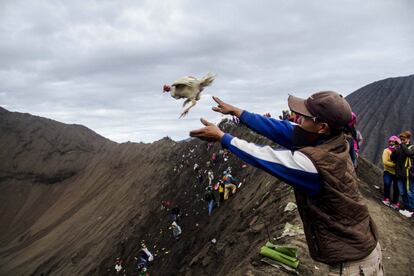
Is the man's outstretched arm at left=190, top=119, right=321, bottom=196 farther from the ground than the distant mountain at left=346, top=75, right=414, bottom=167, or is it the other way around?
the man's outstretched arm at left=190, top=119, right=321, bottom=196

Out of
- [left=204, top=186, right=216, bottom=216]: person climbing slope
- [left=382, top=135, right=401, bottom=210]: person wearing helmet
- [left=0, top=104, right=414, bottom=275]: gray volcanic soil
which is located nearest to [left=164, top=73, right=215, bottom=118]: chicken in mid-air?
[left=0, top=104, right=414, bottom=275]: gray volcanic soil

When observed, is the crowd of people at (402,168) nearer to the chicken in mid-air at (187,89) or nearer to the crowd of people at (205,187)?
the crowd of people at (205,187)

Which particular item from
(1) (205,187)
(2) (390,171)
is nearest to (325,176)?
(2) (390,171)

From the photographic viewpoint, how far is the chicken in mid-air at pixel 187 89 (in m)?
2.72

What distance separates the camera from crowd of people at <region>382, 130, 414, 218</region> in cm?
658

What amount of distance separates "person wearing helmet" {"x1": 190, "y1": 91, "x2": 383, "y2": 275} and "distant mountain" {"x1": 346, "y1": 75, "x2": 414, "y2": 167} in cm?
2397

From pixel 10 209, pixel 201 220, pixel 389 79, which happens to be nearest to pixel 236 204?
pixel 201 220

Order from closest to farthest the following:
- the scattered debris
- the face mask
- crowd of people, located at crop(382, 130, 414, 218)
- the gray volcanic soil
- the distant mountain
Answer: the face mask
the scattered debris
the gray volcanic soil
crowd of people, located at crop(382, 130, 414, 218)
the distant mountain

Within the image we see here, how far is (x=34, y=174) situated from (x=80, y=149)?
8.18 meters

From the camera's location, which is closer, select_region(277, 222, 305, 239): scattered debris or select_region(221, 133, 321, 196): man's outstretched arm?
select_region(221, 133, 321, 196): man's outstretched arm

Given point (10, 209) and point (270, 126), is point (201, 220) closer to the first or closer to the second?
point (270, 126)

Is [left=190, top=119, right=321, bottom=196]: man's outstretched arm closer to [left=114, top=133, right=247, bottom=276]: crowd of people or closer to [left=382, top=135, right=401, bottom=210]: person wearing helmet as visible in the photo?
[left=382, top=135, right=401, bottom=210]: person wearing helmet

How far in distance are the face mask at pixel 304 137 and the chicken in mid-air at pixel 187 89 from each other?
1.02m

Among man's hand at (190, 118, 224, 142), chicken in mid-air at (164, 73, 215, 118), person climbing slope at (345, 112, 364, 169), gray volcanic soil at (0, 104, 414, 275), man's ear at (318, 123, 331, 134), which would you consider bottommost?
gray volcanic soil at (0, 104, 414, 275)
